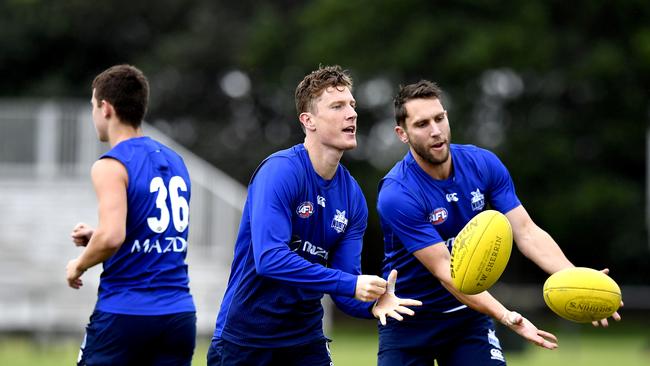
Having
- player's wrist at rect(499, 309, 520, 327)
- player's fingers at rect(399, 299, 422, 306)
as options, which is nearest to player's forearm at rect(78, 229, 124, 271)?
player's fingers at rect(399, 299, 422, 306)

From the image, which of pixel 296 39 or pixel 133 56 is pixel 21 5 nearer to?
pixel 133 56

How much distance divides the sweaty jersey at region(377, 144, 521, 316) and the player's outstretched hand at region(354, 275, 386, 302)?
40.7 inches

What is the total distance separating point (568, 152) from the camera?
2778 centimetres

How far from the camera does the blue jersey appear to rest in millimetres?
5457

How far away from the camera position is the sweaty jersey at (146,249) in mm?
5785

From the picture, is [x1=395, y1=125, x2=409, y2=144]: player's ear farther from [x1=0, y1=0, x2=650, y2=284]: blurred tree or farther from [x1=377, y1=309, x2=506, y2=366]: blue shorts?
[x1=0, y1=0, x2=650, y2=284]: blurred tree

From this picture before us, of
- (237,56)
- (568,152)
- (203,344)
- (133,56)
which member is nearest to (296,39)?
(237,56)

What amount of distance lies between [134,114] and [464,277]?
6.41 feet

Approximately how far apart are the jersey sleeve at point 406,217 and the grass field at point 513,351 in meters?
7.82

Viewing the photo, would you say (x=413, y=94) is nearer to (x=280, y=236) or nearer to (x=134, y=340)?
(x=280, y=236)

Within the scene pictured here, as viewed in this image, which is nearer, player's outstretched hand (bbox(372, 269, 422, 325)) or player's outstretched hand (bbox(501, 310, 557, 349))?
player's outstretched hand (bbox(372, 269, 422, 325))

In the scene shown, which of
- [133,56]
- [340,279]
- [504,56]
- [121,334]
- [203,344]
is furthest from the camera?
[133,56]

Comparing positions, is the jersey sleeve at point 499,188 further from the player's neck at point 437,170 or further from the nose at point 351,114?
the nose at point 351,114

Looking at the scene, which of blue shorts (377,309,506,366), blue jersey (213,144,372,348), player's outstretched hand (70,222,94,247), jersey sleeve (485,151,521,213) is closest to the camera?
blue jersey (213,144,372,348)
